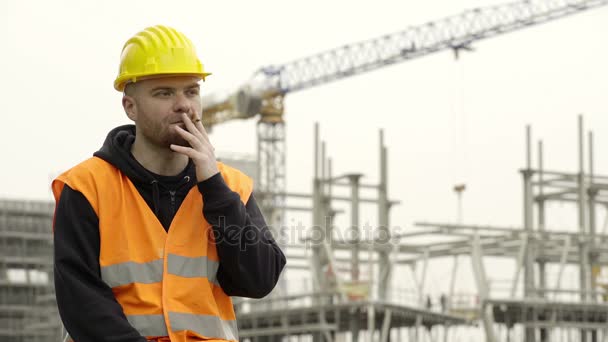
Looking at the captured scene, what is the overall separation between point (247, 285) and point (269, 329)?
36144 mm

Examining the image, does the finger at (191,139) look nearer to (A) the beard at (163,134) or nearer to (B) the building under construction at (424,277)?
(A) the beard at (163,134)

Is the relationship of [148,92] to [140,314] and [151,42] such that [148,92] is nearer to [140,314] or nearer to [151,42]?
[151,42]

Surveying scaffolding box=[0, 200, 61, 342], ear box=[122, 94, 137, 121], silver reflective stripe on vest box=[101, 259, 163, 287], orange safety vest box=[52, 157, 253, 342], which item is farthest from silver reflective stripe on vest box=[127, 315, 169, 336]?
scaffolding box=[0, 200, 61, 342]

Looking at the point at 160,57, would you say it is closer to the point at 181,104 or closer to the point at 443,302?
the point at 181,104

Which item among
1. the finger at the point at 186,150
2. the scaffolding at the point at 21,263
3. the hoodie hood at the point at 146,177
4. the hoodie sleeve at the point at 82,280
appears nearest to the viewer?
the hoodie sleeve at the point at 82,280

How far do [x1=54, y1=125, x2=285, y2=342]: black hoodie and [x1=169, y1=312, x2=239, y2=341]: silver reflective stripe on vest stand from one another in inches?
4.6

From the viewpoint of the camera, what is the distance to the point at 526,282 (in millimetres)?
36469

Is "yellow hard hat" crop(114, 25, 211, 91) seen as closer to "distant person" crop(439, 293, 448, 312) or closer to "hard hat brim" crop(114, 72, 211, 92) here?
"hard hat brim" crop(114, 72, 211, 92)

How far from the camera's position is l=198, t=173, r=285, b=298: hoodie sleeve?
399cm

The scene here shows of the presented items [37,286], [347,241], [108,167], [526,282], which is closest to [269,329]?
[347,241]

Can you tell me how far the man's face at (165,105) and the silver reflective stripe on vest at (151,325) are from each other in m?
0.56

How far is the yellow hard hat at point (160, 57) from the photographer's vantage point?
4055 millimetres

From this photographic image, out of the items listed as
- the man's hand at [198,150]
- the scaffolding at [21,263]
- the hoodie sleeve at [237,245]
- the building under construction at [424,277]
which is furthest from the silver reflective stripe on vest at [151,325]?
the scaffolding at [21,263]

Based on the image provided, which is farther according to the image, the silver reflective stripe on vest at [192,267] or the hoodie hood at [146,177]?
the hoodie hood at [146,177]
